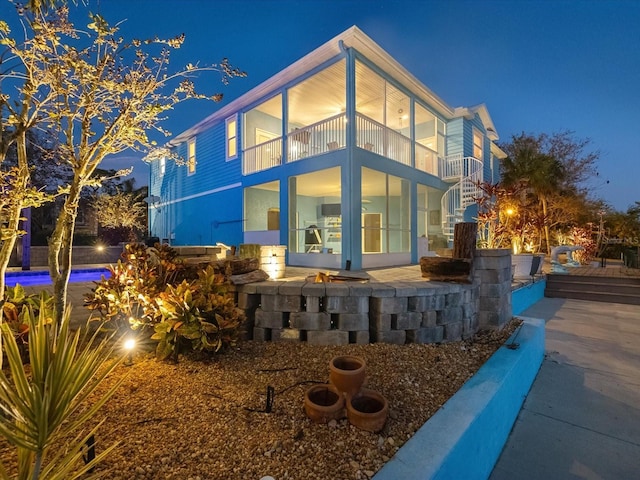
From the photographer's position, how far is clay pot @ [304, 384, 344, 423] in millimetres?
1897

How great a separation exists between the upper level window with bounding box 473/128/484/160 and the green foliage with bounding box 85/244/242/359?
44.7ft

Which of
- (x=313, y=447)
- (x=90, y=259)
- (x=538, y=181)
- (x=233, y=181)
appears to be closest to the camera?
(x=313, y=447)

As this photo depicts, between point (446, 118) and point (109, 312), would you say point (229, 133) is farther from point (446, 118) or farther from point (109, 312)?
point (109, 312)

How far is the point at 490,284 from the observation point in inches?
154

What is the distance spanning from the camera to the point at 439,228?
12844 mm

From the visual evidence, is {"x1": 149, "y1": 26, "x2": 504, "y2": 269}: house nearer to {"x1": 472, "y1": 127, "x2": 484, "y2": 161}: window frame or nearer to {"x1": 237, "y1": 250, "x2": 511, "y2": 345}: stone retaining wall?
{"x1": 472, "y1": 127, "x2": 484, "y2": 161}: window frame

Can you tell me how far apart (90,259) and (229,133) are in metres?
7.76

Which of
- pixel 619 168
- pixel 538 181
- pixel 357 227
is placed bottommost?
pixel 357 227

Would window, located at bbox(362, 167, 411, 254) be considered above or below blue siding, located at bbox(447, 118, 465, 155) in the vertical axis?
below

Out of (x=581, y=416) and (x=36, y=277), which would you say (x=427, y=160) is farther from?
(x=36, y=277)

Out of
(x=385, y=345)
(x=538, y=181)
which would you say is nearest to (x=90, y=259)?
(x=385, y=345)

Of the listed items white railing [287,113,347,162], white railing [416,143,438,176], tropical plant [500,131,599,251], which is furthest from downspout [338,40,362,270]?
tropical plant [500,131,599,251]

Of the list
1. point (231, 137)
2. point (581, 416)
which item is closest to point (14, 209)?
point (581, 416)

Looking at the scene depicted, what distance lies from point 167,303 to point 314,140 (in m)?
7.31
